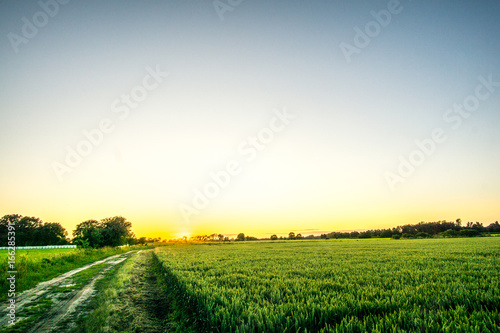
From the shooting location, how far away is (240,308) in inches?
229

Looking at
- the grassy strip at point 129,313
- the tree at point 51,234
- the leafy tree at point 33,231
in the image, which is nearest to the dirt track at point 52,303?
the grassy strip at point 129,313

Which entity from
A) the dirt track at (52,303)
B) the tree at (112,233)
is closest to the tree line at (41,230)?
the tree at (112,233)

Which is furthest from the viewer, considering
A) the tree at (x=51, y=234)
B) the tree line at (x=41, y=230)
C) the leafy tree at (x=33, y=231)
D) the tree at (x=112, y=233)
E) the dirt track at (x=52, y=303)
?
the tree at (x=51, y=234)

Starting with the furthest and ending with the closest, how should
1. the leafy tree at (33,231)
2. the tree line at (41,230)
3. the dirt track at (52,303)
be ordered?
1. the leafy tree at (33,231)
2. the tree line at (41,230)
3. the dirt track at (52,303)

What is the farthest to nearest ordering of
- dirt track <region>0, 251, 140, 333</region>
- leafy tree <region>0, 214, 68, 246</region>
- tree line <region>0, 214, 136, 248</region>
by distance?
leafy tree <region>0, 214, 68, 246</region>, tree line <region>0, 214, 136, 248</region>, dirt track <region>0, 251, 140, 333</region>

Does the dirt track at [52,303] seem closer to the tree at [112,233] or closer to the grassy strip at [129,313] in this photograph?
the grassy strip at [129,313]

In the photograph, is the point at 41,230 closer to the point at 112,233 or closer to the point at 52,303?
the point at 112,233

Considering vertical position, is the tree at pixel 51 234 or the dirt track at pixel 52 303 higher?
the dirt track at pixel 52 303

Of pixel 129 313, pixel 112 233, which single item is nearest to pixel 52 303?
pixel 129 313

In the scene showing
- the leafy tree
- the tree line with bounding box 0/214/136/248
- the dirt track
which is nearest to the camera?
the dirt track

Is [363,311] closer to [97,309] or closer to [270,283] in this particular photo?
[270,283]

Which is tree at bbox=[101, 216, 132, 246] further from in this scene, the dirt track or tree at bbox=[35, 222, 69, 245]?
the dirt track

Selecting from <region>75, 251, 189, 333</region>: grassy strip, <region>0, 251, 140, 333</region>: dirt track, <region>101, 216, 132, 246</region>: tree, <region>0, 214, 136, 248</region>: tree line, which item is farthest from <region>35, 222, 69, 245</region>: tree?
<region>75, 251, 189, 333</region>: grassy strip

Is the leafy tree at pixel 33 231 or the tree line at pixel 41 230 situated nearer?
the tree line at pixel 41 230
